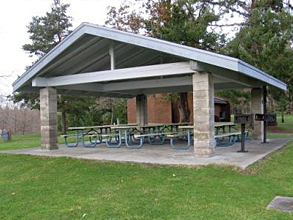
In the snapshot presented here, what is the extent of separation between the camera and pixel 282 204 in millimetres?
4754

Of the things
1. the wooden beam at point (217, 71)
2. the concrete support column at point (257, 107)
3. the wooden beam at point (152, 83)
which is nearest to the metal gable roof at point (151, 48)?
the wooden beam at point (217, 71)

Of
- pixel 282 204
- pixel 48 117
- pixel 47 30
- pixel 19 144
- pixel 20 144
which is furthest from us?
pixel 47 30

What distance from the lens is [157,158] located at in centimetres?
837

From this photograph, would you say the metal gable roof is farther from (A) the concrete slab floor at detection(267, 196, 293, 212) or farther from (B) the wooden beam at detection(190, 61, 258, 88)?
(A) the concrete slab floor at detection(267, 196, 293, 212)

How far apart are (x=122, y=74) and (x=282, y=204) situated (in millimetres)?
5477

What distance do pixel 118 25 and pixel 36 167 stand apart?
14.6 meters

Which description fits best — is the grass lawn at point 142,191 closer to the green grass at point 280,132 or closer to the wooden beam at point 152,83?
the wooden beam at point 152,83

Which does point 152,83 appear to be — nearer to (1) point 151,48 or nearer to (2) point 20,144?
(1) point 151,48

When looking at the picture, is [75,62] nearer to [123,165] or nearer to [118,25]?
[123,165]

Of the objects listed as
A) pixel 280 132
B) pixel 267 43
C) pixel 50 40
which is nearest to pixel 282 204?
pixel 267 43

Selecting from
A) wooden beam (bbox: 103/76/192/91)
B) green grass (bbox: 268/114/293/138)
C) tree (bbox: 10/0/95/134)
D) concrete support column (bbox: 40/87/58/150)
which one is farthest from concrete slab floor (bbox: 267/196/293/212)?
tree (bbox: 10/0/95/134)

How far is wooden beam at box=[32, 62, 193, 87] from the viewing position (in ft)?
27.3

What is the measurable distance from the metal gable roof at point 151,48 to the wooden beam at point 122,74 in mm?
319

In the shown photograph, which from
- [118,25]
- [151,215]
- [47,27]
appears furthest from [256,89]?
[47,27]
